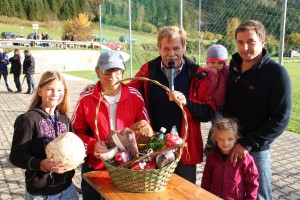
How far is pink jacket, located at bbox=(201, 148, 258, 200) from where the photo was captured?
2.59 metres

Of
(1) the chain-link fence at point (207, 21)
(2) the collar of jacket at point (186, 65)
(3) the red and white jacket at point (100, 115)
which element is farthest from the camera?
(1) the chain-link fence at point (207, 21)

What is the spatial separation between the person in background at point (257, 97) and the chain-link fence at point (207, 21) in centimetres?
221

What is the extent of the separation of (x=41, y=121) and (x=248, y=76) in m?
1.65

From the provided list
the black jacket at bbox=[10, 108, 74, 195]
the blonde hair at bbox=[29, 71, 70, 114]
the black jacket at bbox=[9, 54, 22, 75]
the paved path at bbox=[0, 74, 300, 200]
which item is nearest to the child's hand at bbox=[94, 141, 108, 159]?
the black jacket at bbox=[10, 108, 74, 195]

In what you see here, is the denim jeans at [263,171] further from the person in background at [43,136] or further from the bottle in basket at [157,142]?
the person in background at [43,136]

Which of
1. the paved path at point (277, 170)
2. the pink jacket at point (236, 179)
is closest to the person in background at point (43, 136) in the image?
the pink jacket at point (236, 179)

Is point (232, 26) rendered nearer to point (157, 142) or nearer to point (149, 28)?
point (149, 28)

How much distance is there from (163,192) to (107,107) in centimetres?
83

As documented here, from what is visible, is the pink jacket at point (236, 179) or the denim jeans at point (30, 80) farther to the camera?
the denim jeans at point (30, 80)

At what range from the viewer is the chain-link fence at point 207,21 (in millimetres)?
5508

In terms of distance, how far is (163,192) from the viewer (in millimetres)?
2061

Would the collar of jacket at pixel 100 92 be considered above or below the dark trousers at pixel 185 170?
above

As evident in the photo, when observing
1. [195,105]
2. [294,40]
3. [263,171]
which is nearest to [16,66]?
[294,40]

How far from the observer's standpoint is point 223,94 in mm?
2770
